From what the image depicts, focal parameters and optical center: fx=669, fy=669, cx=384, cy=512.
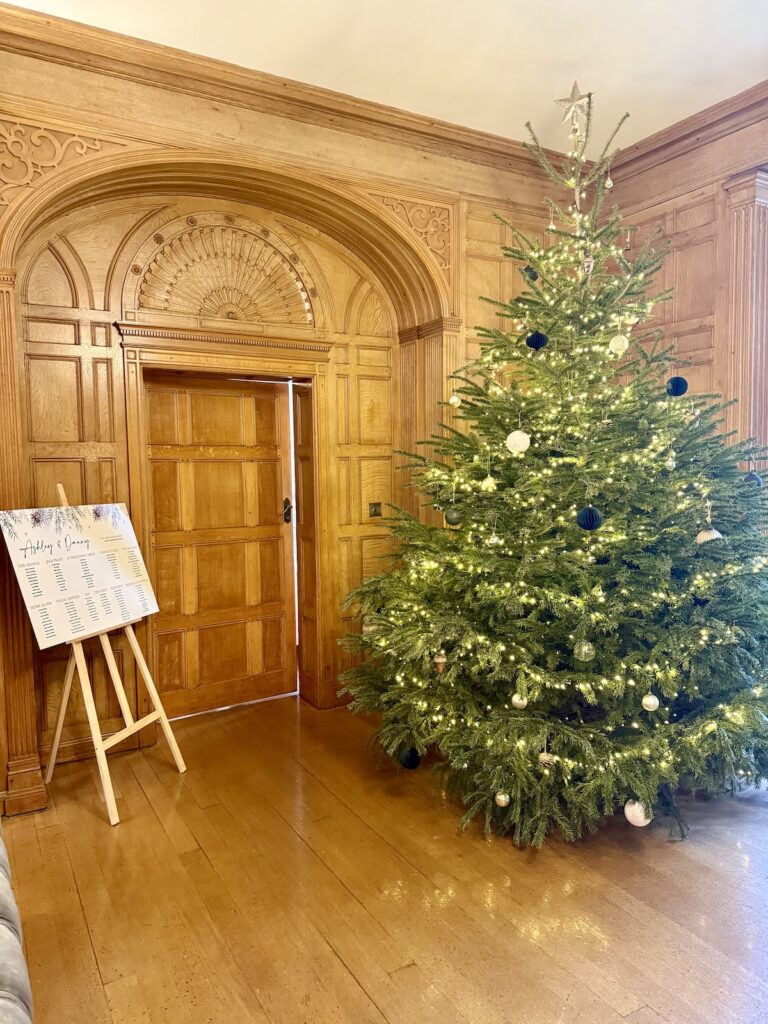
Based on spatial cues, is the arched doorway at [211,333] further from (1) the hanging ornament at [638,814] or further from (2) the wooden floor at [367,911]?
(1) the hanging ornament at [638,814]

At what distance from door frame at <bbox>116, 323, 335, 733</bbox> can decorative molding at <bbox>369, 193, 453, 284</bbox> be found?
85cm

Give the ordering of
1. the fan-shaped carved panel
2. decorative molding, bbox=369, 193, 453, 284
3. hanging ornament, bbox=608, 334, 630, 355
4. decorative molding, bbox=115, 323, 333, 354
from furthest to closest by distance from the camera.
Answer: decorative molding, bbox=369, 193, 453, 284
the fan-shaped carved panel
decorative molding, bbox=115, 323, 333, 354
hanging ornament, bbox=608, 334, 630, 355

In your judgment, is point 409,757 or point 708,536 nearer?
point 708,536

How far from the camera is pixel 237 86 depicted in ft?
10.7

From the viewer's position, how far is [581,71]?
3.29 meters

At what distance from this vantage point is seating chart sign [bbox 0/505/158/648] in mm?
2836

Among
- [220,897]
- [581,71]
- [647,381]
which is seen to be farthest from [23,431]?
[581,71]

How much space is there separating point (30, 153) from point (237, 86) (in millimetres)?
1032

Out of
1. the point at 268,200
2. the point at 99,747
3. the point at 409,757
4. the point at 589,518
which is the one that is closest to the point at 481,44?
the point at 268,200

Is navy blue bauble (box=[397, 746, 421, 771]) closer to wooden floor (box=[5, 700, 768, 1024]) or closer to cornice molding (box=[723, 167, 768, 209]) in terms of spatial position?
wooden floor (box=[5, 700, 768, 1024])

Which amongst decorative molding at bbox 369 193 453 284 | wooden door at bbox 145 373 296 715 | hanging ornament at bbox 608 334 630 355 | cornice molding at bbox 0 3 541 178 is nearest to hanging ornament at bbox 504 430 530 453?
hanging ornament at bbox 608 334 630 355

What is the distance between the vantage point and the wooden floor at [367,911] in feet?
6.01

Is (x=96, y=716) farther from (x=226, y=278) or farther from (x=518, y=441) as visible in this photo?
(x=226, y=278)

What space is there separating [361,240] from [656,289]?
1812mm
